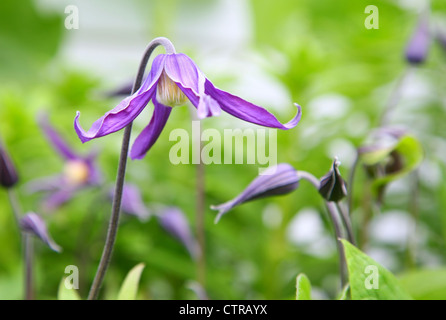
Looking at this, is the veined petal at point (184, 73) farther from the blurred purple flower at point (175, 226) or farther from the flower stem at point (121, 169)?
the blurred purple flower at point (175, 226)

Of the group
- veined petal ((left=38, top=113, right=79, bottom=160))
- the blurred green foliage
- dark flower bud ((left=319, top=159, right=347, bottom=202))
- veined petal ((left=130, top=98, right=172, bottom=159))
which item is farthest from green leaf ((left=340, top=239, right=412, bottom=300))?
veined petal ((left=38, top=113, right=79, bottom=160))

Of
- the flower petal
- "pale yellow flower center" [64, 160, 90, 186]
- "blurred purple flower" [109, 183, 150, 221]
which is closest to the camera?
the flower petal

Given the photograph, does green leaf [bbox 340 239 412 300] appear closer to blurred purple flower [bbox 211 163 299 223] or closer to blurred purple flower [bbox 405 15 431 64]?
blurred purple flower [bbox 211 163 299 223]

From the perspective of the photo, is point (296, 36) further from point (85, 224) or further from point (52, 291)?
point (52, 291)

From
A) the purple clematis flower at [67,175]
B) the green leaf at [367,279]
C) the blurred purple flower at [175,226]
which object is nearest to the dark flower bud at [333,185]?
the green leaf at [367,279]

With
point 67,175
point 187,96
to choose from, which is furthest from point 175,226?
point 187,96

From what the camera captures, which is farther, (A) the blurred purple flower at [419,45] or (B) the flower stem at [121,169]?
(A) the blurred purple flower at [419,45]
